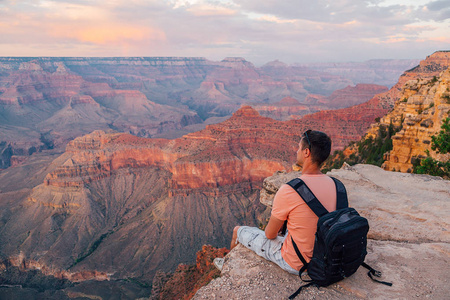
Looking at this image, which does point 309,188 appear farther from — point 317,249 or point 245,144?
point 245,144

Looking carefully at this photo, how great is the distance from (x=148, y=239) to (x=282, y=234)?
1541 inches

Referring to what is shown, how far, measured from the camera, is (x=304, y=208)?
4.87m

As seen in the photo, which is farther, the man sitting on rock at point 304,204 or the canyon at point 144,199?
the canyon at point 144,199

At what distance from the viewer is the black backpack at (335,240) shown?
443 cm

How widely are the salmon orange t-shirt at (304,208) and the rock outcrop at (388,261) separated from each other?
0.90 m

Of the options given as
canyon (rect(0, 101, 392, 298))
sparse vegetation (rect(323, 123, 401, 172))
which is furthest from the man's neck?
canyon (rect(0, 101, 392, 298))

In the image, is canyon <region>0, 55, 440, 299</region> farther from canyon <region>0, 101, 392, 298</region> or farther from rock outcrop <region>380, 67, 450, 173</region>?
rock outcrop <region>380, 67, 450, 173</region>

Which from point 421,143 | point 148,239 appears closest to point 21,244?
point 148,239

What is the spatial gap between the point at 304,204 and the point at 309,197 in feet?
0.51

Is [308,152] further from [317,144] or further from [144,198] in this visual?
[144,198]

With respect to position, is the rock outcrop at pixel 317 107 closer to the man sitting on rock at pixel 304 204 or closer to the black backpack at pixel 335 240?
the man sitting on rock at pixel 304 204

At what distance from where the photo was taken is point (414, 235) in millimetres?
6973

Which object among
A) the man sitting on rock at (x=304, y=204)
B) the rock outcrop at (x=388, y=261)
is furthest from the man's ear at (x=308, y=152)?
the rock outcrop at (x=388, y=261)

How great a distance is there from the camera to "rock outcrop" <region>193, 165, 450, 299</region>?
5.06 meters
